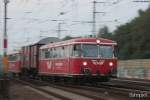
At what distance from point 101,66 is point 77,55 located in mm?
1726

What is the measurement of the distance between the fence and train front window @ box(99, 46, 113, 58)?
1906cm

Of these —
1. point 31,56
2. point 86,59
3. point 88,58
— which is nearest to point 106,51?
point 88,58

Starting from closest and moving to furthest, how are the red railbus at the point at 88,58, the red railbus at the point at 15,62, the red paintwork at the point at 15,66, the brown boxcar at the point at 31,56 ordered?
the red railbus at the point at 88,58 < the brown boxcar at the point at 31,56 < the red railbus at the point at 15,62 < the red paintwork at the point at 15,66

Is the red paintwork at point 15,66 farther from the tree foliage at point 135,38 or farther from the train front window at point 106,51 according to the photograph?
the train front window at point 106,51

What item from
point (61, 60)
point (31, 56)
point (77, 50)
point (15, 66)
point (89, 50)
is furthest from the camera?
point (15, 66)

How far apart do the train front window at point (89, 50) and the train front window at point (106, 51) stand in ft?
1.09

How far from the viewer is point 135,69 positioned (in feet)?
181

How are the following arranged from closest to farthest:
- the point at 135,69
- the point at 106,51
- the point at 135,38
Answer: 1. the point at 106,51
2. the point at 135,69
3. the point at 135,38

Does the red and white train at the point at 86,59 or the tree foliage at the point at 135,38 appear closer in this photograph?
the red and white train at the point at 86,59

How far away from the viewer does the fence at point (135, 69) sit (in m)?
52.2

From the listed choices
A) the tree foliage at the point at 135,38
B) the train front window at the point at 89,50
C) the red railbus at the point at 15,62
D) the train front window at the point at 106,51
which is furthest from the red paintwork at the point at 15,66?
the train front window at the point at 89,50

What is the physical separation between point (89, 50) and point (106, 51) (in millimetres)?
1230

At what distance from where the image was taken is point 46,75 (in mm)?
41188

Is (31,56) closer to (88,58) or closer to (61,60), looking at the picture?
(61,60)
